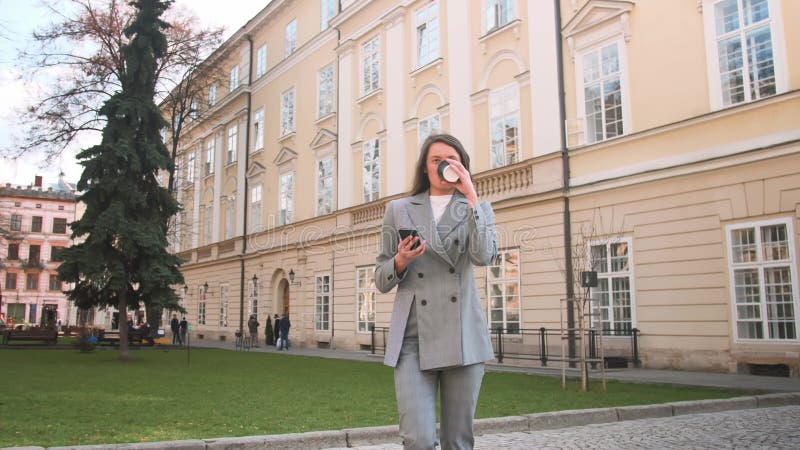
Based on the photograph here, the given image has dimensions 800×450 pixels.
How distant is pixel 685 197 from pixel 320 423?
36.7 ft

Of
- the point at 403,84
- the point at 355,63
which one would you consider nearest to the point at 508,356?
the point at 403,84

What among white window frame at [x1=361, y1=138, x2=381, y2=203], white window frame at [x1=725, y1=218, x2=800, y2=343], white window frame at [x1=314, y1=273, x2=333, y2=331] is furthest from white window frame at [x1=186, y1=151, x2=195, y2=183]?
white window frame at [x1=725, y1=218, x2=800, y2=343]

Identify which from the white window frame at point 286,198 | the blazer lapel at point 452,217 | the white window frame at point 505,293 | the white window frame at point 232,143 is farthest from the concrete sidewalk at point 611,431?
the white window frame at point 232,143

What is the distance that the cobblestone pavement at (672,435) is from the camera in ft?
23.1

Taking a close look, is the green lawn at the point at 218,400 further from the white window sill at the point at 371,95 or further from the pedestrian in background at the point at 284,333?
the white window sill at the point at 371,95

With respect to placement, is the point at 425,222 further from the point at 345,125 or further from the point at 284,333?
the point at 284,333

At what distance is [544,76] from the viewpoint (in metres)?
19.5

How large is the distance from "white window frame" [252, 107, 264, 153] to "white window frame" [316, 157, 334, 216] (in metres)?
7.45

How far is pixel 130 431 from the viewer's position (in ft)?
24.7

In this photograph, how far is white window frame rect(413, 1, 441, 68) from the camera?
24.5 meters

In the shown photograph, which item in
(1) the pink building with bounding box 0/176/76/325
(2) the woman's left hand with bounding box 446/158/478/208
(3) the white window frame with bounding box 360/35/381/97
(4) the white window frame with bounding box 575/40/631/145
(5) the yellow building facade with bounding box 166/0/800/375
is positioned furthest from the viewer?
(1) the pink building with bounding box 0/176/76/325

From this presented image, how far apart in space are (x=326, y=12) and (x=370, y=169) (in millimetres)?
9258

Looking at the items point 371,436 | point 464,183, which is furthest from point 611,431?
point 464,183

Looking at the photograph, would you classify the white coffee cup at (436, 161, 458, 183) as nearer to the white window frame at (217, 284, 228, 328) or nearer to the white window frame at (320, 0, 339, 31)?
the white window frame at (320, 0, 339, 31)
